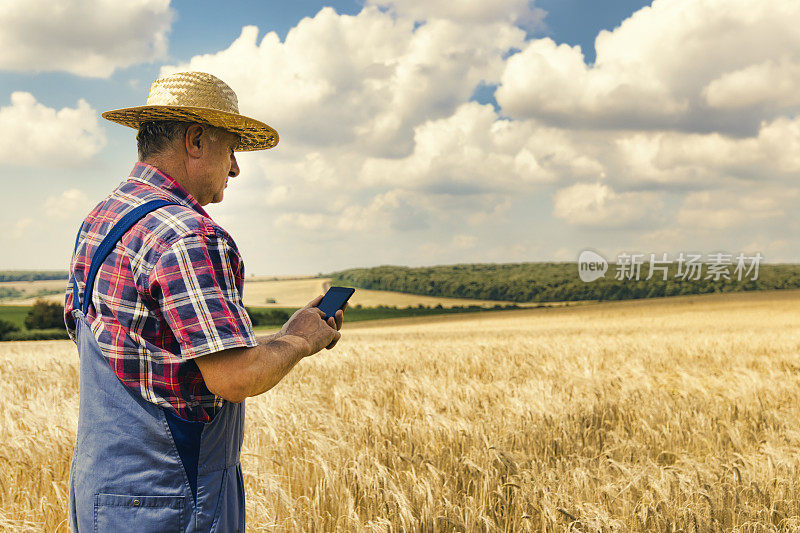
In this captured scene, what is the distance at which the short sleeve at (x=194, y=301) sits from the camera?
1771 millimetres

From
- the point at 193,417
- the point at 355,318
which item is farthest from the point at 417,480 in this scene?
the point at 355,318

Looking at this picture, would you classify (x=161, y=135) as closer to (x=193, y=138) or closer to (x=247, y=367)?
(x=193, y=138)

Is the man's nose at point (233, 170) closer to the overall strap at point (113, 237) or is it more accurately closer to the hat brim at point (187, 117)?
the hat brim at point (187, 117)

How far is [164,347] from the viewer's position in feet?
6.23

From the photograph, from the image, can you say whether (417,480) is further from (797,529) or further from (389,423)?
(797,529)

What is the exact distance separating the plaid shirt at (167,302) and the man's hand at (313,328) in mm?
285

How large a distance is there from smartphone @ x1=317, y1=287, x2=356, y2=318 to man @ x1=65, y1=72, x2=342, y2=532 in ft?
0.68

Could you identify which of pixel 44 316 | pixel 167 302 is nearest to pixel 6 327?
pixel 44 316

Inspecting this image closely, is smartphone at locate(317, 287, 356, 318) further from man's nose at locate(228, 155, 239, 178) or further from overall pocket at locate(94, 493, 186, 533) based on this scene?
overall pocket at locate(94, 493, 186, 533)

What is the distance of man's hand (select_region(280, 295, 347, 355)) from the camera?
7.06ft

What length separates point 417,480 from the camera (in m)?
3.89

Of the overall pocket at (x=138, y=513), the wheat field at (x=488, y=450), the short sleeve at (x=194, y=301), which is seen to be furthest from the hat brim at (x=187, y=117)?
the wheat field at (x=488, y=450)

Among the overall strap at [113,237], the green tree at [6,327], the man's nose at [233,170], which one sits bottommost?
the green tree at [6,327]

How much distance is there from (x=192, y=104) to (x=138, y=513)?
1.43 metres
